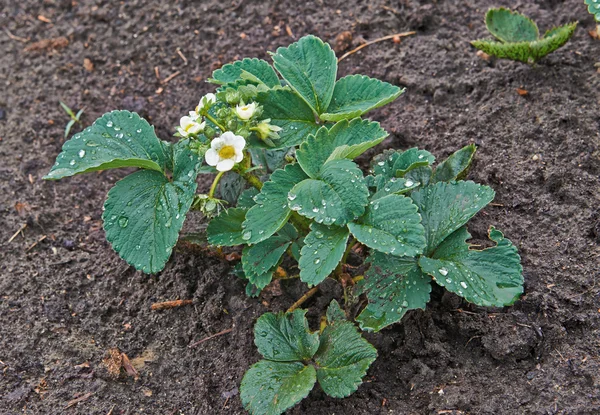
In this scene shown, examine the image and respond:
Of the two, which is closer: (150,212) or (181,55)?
Result: (150,212)

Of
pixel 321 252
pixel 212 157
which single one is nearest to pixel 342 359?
pixel 321 252

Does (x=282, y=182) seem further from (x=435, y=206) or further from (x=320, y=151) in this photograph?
(x=435, y=206)

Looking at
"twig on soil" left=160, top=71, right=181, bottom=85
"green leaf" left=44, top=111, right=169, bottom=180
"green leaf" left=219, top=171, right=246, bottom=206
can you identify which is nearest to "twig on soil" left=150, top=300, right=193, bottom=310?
"green leaf" left=219, top=171, right=246, bottom=206

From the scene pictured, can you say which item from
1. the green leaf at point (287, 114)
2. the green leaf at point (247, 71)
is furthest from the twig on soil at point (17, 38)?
the green leaf at point (287, 114)

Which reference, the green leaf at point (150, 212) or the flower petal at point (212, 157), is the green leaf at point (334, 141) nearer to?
the flower petal at point (212, 157)

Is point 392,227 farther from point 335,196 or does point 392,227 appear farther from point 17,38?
point 17,38

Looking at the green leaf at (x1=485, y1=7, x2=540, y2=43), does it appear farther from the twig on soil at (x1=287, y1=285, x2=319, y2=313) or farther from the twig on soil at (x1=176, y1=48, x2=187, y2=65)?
the twig on soil at (x1=176, y1=48, x2=187, y2=65)

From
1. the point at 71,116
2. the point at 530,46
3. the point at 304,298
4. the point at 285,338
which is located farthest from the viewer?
the point at 71,116

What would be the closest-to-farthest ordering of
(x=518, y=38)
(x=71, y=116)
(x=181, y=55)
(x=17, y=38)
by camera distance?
(x=518, y=38) → (x=71, y=116) → (x=181, y=55) → (x=17, y=38)

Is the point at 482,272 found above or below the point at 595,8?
below
